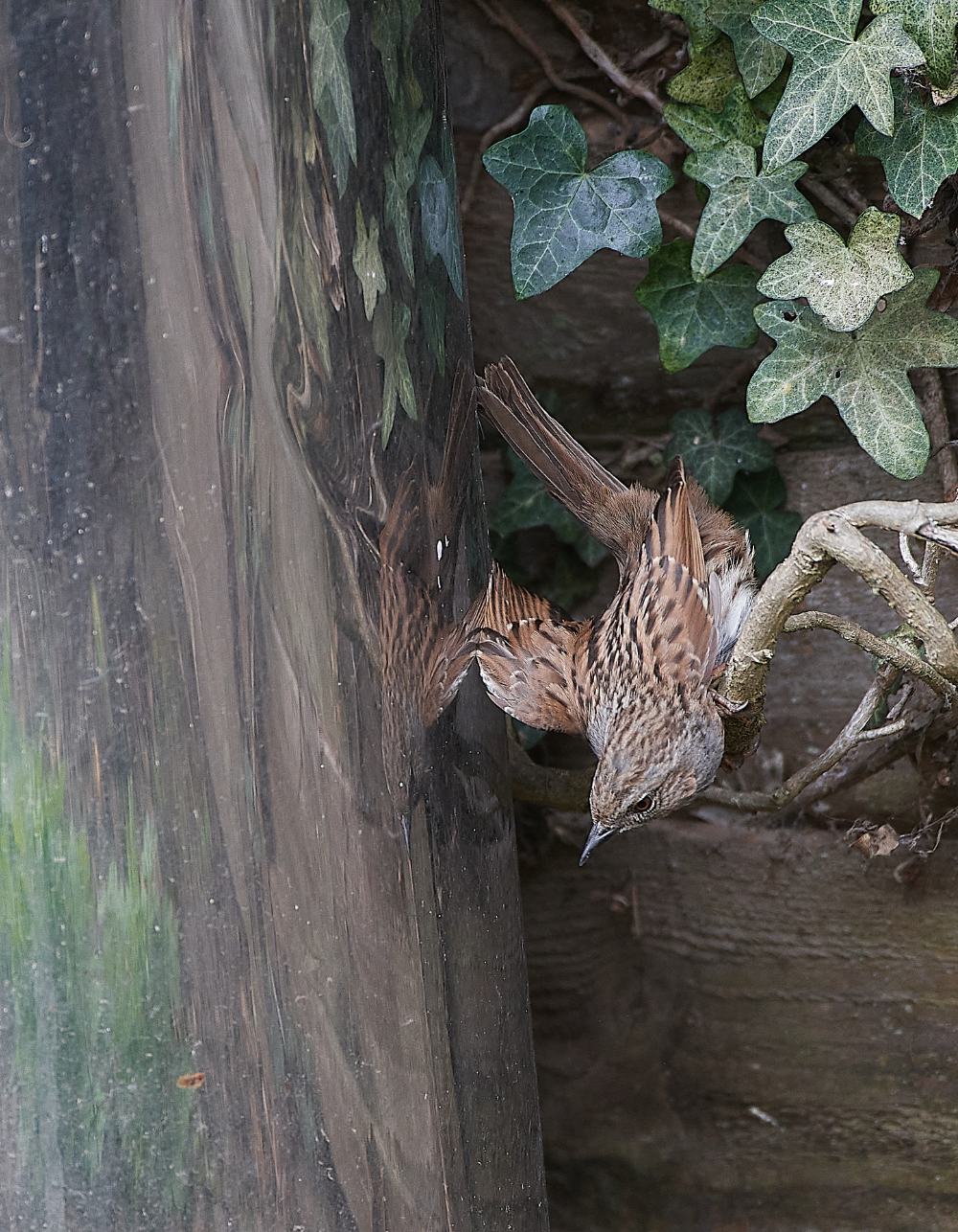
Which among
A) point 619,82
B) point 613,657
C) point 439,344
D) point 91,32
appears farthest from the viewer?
point 619,82

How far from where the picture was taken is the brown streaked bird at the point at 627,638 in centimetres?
160

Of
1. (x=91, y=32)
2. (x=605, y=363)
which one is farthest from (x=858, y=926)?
(x=91, y=32)

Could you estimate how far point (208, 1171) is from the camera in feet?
3.83

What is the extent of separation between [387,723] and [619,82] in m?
1.33

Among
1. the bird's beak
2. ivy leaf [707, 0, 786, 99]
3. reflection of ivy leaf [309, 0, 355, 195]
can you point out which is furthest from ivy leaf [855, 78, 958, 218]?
the bird's beak

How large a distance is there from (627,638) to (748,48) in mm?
893

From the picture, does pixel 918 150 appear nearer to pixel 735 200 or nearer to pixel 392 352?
pixel 735 200

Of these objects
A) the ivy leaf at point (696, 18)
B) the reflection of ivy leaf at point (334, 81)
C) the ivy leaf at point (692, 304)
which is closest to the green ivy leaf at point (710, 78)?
the ivy leaf at point (696, 18)

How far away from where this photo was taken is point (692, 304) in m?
1.86

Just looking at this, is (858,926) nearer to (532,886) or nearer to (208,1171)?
(532,886)

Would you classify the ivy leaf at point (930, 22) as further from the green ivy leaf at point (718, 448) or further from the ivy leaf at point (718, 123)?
the green ivy leaf at point (718, 448)

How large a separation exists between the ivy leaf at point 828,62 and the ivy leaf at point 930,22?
0.06 ft

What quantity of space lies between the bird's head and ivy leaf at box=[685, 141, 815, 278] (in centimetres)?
66

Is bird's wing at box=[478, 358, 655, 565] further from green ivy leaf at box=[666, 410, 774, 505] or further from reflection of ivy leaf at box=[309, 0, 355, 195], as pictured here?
reflection of ivy leaf at box=[309, 0, 355, 195]
